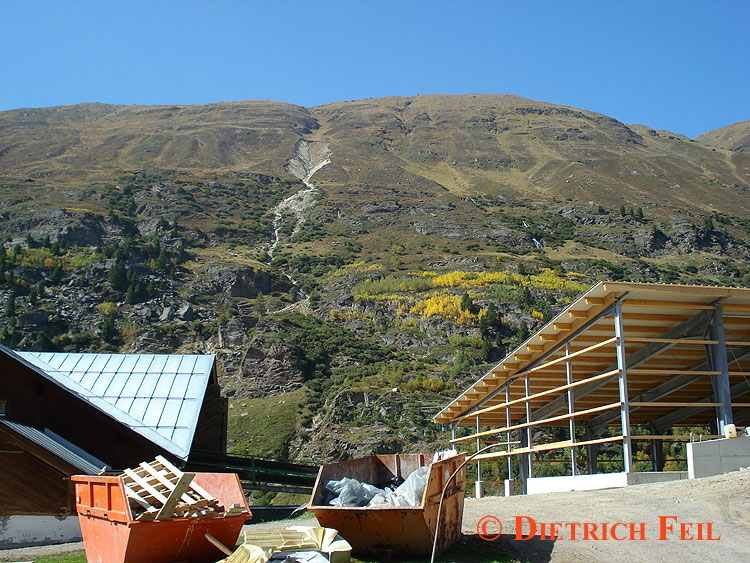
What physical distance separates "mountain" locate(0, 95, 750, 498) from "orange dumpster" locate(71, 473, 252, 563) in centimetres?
3002

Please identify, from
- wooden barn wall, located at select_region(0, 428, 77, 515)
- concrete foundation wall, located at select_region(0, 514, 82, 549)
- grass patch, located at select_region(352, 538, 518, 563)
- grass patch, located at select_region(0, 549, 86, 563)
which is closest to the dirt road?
grass patch, located at select_region(352, 538, 518, 563)

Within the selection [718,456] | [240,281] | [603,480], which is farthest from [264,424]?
[240,281]

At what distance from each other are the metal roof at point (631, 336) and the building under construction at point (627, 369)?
0.10 ft

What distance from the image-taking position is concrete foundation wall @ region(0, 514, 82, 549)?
46.3 feet

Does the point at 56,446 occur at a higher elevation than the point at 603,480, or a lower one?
higher

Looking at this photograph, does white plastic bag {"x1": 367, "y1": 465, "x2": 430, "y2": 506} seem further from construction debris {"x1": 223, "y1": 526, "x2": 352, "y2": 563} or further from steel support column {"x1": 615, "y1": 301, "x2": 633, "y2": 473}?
steel support column {"x1": 615, "y1": 301, "x2": 633, "y2": 473}

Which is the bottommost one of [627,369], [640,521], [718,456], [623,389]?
[640,521]

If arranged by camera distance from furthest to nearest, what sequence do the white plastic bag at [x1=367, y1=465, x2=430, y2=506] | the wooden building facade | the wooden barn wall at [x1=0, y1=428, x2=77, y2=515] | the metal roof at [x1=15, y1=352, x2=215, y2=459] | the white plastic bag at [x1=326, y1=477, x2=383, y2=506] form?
the metal roof at [x1=15, y1=352, x2=215, y2=459] → the wooden building facade → the wooden barn wall at [x1=0, y1=428, x2=77, y2=515] → the white plastic bag at [x1=326, y1=477, x2=383, y2=506] → the white plastic bag at [x1=367, y1=465, x2=430, y2=506]

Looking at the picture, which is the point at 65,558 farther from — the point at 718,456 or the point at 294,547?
the point at 718,456

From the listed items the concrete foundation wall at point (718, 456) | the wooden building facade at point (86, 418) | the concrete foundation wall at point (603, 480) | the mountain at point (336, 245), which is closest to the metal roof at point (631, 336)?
the concrete foundation wall at point (718, 456)

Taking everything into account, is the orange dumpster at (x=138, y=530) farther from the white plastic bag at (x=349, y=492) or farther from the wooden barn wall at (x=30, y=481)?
the wooden barn wall at (x=30, y=481)

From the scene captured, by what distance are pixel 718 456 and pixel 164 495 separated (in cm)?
1289

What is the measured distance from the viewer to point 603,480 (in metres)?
16.8

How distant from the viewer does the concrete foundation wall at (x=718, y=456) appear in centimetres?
1555
